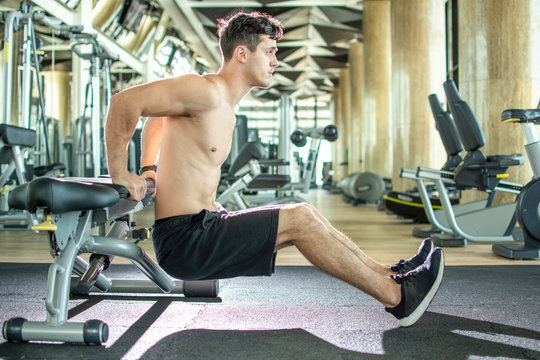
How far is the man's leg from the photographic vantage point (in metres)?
1.63

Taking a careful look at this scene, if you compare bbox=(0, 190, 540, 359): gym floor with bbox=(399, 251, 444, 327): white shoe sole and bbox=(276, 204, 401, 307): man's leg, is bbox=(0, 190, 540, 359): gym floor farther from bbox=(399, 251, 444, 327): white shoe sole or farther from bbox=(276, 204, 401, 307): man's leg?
bbox=(276, 204, 401, 307): man's leg

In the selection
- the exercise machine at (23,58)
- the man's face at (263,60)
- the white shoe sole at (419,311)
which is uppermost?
the exercise machine at (23,58)

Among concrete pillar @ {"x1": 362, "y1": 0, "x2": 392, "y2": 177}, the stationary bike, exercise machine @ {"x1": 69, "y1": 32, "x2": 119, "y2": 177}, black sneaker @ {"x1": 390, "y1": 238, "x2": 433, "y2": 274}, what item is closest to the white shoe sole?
black sneaker @ {"x1": 390, "y1": 238, "x2": 433, "y2": 274}

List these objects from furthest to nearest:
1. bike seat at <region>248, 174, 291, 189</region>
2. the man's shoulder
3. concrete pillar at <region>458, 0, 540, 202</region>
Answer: bike seat at <region>248, 174, 291, 189</region>
concrete pillar at <region>458, 0, 540, 202</region>
the man's shoulder

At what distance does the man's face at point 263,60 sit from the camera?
1711 millimetres

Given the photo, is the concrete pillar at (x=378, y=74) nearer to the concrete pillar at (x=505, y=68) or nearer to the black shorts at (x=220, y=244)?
the concrete pillar at (x=505, y=68)

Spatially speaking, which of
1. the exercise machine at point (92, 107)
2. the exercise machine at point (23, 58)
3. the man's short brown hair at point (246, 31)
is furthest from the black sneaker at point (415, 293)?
the exercise machine at point (92, 107)

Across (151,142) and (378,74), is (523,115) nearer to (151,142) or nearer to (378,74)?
(151,142)

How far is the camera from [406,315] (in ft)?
5.52

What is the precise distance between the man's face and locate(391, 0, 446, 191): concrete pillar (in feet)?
18.7

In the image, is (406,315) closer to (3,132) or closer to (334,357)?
(334,357)

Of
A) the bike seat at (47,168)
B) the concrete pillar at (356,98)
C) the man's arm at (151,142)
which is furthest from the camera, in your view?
the concrete pillar at (356,98)

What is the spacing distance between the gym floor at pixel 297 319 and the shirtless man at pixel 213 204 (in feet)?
0.58

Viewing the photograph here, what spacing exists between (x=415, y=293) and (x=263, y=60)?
0.89 metres
